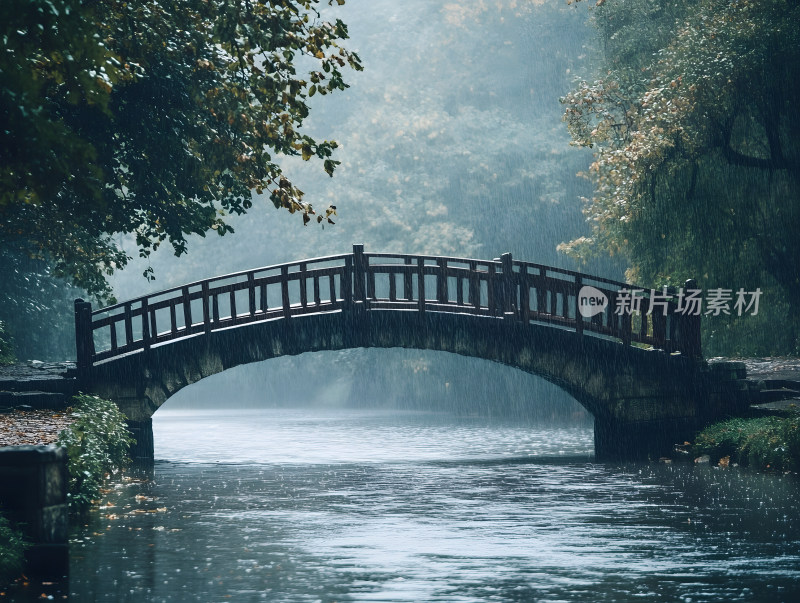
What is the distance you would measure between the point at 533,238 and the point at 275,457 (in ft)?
70.0

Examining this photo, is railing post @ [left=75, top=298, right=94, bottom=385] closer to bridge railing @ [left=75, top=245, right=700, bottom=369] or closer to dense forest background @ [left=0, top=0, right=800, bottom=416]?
bridge railing @ [left=75, top=245, right=700, bottom=369]

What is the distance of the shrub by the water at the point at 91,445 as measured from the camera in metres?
14.2

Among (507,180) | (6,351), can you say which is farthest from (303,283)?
(507,180)

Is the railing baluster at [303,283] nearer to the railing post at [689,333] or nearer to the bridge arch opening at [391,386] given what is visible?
the railing post at [689,333]

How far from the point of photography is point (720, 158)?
1060 inches

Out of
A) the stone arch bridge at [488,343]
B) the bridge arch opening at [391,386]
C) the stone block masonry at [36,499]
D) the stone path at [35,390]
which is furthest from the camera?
the bridge arch opening at [391,386]

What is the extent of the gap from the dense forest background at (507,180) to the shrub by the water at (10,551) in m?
15.9

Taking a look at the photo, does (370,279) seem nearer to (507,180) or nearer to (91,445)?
(91,445)

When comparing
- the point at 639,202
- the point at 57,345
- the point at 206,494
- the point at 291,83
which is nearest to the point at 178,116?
the point at 291,83

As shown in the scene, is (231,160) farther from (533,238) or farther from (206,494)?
(533,238)

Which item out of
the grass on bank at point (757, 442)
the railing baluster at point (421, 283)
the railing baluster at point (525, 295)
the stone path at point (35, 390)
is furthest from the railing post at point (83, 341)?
the grass on bank at point (757, 442)

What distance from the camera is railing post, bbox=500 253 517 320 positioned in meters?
23.2

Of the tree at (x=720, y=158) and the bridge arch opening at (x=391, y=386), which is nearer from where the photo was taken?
the tree at (x=720, y=158)

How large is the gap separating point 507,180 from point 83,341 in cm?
2588
